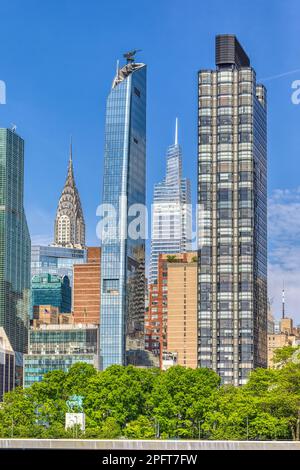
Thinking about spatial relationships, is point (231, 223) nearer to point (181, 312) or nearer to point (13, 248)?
point (181, 312)

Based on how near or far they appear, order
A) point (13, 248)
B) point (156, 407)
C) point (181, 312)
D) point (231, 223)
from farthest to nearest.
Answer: point (13, 248), point (181, 312), point (231, 223), point (156, 407)

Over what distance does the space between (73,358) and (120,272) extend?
18931mm

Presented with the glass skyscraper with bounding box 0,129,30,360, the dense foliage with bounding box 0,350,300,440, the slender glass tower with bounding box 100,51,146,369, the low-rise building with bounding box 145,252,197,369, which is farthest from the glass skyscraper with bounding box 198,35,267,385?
the dense foliage with bounding box 0,350,300,440

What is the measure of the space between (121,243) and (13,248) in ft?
74.2

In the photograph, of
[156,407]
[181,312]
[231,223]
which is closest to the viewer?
[156,407]

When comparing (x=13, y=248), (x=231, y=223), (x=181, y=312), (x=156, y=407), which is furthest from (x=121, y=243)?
(x=156, y=407)

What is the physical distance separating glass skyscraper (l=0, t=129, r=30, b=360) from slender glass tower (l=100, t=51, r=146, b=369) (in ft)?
61.1

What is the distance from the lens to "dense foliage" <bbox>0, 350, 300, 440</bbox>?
68875 millimetres

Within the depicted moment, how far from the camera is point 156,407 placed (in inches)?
2879

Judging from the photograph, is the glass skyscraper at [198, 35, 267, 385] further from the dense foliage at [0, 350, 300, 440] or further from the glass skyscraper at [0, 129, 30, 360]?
the dense foliage at [0, 350, 300, 440]

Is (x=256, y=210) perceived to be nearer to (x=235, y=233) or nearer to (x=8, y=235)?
(x=235, y=233)

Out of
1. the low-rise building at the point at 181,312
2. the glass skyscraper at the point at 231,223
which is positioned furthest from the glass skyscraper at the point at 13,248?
the glass skyscraper at the point at 231,223

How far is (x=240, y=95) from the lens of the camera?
159750 mm
